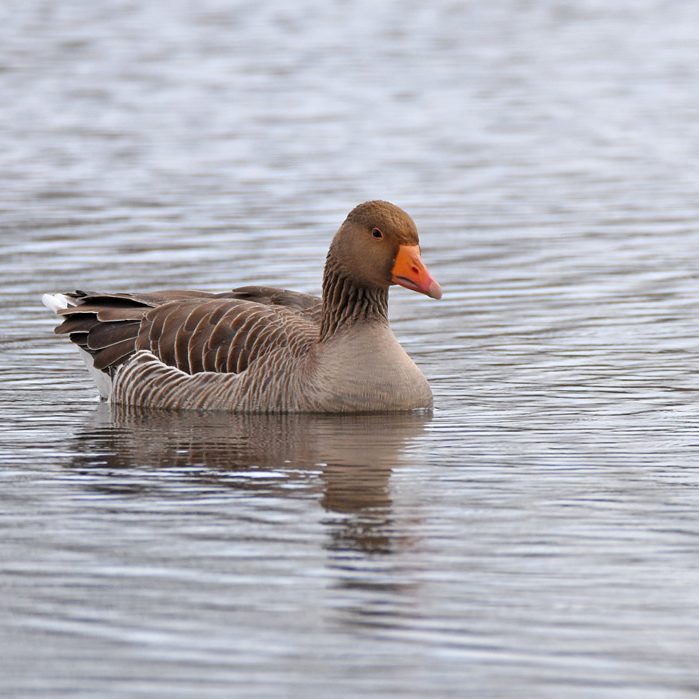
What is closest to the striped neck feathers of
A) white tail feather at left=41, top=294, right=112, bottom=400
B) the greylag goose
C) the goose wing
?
the greylag goose

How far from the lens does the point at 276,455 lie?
38.2 feet

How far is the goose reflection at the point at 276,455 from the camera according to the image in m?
10.0

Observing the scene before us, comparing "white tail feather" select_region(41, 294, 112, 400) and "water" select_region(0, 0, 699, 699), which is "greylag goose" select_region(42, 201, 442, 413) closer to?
"white tail feather" select_region(41, 294, 112, 400)

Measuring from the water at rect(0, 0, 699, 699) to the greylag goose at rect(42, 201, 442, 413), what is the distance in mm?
248

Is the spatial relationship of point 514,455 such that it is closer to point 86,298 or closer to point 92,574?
point 92,574

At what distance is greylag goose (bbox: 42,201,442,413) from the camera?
42.5ft

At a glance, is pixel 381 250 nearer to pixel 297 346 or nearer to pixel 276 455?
pixel 297 346

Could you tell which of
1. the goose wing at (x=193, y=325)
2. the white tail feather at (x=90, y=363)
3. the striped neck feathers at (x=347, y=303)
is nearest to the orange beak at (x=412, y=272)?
the striped neck feathers at (x=347, y=303)

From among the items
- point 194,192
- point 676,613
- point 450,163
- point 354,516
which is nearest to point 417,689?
point 676,613

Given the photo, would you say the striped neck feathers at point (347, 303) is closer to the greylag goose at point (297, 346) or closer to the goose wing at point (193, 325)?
the greylag goose at point (297, 346)

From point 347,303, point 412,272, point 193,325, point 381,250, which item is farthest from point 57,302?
point 412,272

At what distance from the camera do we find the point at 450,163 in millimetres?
25562

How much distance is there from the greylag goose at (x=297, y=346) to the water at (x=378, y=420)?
0.25m

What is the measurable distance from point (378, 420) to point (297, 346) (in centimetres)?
89
